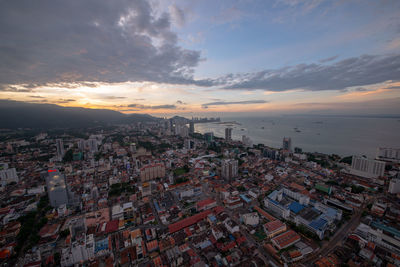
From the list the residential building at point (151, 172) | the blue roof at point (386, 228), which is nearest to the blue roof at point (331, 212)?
the blue roof at point (386, 228)

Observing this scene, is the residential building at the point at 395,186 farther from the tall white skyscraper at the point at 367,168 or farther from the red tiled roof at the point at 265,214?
the red tiled roof at the point at 265,214

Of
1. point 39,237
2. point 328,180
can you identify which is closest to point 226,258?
point 39,237

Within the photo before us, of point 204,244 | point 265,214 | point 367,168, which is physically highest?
point 367,168

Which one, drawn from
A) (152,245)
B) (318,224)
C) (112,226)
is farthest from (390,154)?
(112,226)

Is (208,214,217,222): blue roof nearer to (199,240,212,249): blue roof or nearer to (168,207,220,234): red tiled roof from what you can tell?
(168,207,220,234): red tiled roof

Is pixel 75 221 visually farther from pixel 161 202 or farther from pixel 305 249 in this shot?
pixel 305 249

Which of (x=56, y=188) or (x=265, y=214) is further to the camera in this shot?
(x=56, y=188)

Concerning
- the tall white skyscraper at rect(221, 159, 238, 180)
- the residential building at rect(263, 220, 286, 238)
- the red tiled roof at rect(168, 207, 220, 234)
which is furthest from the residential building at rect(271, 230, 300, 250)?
the tall white skyscraper at rect(221, 159, 238, 180)

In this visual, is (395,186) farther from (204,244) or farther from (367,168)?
(204,244)
